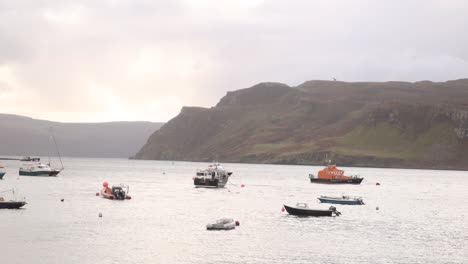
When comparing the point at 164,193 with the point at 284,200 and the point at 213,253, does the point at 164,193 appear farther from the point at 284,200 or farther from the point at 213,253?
the point at 213,253

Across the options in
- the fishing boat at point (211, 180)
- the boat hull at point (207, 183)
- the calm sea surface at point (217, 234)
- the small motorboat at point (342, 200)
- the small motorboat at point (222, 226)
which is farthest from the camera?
the fishing boat at point (211, 180)

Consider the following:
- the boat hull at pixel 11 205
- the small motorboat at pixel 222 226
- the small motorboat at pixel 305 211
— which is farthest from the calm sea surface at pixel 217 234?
the boat hull at pixel 11 205

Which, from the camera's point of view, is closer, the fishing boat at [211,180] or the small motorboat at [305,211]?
the small motorboat at [305,211]

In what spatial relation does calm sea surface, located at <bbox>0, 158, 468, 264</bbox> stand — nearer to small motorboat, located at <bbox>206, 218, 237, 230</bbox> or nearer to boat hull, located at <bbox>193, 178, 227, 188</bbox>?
small motorboat, located at <bbox>206, 218, 237, 230</bbox>

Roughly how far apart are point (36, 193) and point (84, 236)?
71.7 metres

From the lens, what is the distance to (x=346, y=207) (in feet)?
419

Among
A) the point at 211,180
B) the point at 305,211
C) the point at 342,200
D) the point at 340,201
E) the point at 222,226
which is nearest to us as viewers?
the point at 222,226

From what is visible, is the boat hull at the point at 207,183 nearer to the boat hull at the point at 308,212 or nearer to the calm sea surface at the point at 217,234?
the calm sea surface at the point at 217,234

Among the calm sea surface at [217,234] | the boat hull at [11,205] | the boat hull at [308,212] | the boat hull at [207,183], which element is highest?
the boat hull at [207,183]

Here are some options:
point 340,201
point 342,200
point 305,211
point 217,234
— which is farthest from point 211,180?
point 217,234

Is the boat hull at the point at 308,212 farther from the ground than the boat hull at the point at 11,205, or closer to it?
closer to it

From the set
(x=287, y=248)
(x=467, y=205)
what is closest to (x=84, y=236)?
(x=287, y=248)

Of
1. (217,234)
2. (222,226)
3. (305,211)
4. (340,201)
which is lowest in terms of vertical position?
(217,234)

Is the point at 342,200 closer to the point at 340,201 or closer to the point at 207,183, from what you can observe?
the point at 340,201
